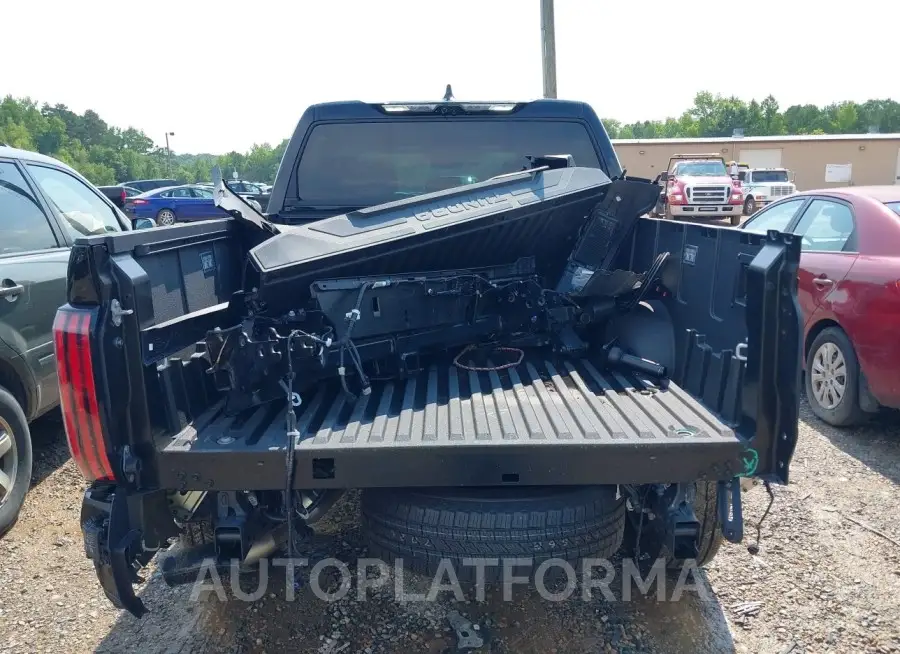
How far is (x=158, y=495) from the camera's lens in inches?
96.0

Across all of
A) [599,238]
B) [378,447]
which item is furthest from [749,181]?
[378,447]

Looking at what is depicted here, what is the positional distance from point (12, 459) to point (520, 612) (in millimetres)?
3054

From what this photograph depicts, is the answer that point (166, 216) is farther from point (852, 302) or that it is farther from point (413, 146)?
point (852, 302)

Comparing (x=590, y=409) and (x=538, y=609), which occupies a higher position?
(x=590, y=409)

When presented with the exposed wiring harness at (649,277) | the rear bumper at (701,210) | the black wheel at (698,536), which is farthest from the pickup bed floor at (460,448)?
the rear bumper at (701,210)

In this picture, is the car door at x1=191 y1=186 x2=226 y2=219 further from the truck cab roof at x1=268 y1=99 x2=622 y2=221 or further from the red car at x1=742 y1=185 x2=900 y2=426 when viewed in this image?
the red car at x1=742 y1=185 x2=900 y2=426

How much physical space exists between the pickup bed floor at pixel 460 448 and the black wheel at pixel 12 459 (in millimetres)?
1980

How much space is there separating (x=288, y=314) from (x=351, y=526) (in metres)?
1.47

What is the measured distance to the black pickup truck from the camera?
90.2 inches

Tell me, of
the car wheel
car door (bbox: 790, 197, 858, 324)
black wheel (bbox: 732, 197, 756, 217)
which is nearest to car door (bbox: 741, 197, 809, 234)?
car door (bbox: 790, 197, 858, 324)

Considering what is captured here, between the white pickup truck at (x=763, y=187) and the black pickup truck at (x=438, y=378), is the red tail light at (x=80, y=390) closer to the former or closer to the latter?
the black pickup truck at (x=438, y=378)

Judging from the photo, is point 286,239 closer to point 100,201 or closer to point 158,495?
point 158,495

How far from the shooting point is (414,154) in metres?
4.17

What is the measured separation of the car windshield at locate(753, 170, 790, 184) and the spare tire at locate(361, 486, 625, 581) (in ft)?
88.2
